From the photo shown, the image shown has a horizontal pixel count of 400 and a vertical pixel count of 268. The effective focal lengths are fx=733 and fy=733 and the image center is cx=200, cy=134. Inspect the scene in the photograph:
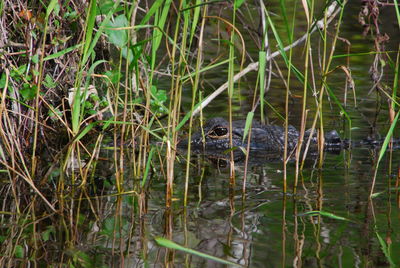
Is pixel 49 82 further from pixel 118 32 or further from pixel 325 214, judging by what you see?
pixel 325 214

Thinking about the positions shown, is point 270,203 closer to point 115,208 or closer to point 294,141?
point 115,208

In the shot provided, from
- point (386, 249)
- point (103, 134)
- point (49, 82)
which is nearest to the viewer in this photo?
point (386, 249)

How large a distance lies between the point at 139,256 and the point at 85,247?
333 millimetres

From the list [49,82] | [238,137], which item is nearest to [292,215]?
[49,82]

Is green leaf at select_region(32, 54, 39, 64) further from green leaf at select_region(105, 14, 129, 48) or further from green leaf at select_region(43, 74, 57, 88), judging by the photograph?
green leaf at select_region(105, 14, 129, 48)

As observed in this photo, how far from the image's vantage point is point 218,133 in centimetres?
624

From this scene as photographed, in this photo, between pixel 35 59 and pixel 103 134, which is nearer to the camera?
pixel 35 59

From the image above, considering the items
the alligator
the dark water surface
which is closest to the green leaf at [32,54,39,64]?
the dark water surface

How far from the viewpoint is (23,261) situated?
11.5 feet

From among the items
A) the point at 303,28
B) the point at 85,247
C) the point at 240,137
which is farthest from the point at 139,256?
the point at 303,28

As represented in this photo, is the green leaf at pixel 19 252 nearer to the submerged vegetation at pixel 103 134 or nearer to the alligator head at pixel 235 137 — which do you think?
the submerged vegetation at pixel 103 134

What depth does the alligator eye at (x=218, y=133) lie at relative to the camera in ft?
20.4

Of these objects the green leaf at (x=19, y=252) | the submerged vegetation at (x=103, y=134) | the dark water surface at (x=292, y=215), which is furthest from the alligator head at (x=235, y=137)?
the green leaf at (x=19, y=252)

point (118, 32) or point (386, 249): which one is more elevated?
point (118, 32)
